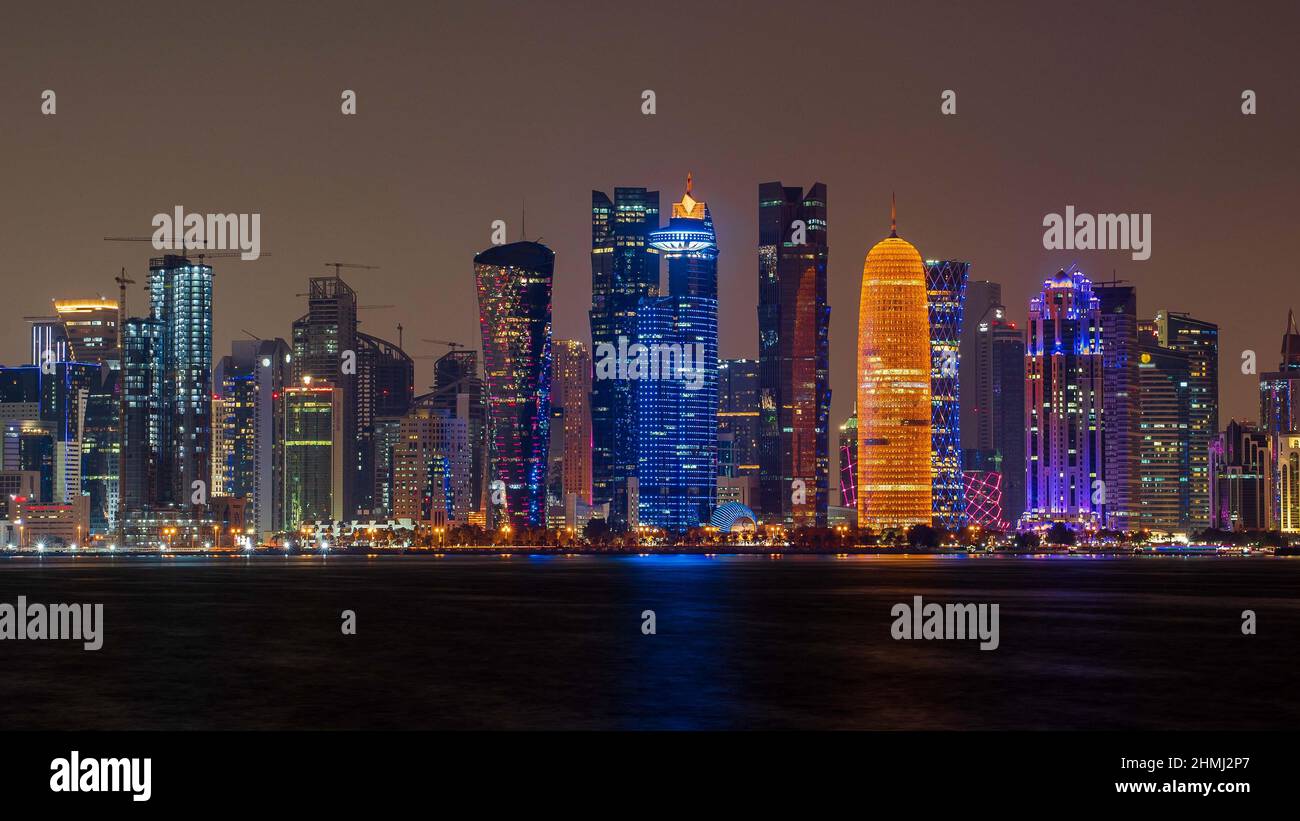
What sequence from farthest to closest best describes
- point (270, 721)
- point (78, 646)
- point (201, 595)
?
1. point (201, 595)
2. point (78, 646)
3. point (270, 721)

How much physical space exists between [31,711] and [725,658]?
42.1 m

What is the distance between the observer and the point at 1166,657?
105188 millimetres
